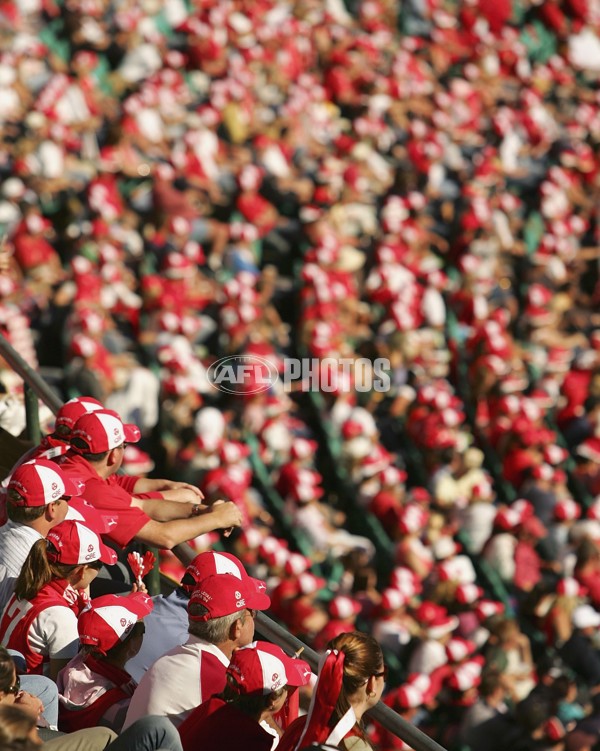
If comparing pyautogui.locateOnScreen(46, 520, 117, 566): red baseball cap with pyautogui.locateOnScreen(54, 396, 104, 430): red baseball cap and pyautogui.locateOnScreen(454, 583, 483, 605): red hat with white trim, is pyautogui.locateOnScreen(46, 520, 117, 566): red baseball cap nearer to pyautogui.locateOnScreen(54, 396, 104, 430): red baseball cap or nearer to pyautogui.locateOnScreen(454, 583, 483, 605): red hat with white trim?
pyautogui.locateOnScreen(54, 396, 104, 430): red baseball cap

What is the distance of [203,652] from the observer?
3.91 m

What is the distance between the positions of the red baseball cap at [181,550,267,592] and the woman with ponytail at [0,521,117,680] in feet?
1.07

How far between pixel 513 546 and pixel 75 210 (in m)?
4.30

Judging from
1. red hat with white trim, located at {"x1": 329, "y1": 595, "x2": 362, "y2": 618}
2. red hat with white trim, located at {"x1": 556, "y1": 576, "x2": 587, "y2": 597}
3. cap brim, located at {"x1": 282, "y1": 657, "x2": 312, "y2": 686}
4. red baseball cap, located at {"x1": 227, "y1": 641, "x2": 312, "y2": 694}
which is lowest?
red hat with white trim, located at {"x1": 556, "y1": 576, "x2": 587, "y2": 597}

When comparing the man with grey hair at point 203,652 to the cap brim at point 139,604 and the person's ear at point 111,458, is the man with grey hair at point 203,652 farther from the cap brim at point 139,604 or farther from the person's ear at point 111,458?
the person's ear at point 111,458

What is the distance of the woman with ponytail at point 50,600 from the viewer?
416 cm

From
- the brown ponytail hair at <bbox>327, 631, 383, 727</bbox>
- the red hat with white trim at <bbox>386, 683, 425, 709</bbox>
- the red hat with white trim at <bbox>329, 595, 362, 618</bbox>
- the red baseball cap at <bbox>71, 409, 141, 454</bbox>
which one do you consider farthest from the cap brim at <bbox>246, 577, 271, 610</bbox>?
the red hat with white trim at <bbox>329, 595, 362, 618</bbox>

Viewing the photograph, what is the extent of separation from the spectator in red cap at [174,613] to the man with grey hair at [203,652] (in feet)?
0.32

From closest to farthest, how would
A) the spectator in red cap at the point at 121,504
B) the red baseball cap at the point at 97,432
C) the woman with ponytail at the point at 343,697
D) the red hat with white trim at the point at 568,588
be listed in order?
the woman with ponytail at the point at 343,697
the spectator in red cap at the point at 121,504
the red baseball cap at the point at 97,432
the red hat with white trim at the point at 568,588

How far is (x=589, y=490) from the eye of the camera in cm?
1042

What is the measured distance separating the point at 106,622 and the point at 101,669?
0.55 ft

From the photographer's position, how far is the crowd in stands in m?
4.32

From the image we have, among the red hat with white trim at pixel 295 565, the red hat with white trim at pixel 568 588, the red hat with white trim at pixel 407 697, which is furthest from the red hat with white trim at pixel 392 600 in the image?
the red hat with white trim at pixel 568 588

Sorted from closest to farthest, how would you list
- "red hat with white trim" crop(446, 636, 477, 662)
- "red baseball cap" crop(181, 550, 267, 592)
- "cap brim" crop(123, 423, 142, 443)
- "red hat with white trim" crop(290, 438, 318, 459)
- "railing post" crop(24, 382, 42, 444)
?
1. "red baseball cap" crop(181, 550, 267, 592)
2. "cap brim" crop(123, 423, 142, 443)
3. "railing post" crop(24, 382, 42, 444)
4. "red hat with white trim" crop(446, 636, 477, 662)
5. "red hat with white trim" crop(290, 438, 318, 459)
